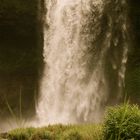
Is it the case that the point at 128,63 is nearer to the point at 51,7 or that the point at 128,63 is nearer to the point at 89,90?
the point at 89,90

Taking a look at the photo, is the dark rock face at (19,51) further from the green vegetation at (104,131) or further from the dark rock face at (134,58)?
the green vegetation at (104,131)

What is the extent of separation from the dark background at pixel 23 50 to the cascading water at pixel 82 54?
0.41 metres

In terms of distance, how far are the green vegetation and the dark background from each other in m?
10.9

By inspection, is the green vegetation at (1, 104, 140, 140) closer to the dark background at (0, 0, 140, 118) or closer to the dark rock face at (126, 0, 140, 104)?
the dark rock face at (126, 0, 140, 104)

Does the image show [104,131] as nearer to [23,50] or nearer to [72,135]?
[72,135]

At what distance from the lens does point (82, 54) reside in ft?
73.0

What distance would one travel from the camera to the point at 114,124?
8453 millimetres

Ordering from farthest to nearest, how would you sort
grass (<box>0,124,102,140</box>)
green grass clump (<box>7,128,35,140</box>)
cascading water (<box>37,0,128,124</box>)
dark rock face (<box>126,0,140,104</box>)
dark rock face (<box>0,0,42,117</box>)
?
dark rock face (<box>0,0,42,117</box>) → dark rock face (<box>126,0,140,104</box>) → cascading water (<box>37,0,128,124</box>) → green grass clump (<box>7,128,35,140</box>) → grass (<box>0,124,102,140</box>)

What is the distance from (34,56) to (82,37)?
96.5 inches

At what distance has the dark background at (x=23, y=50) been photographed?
2245cm

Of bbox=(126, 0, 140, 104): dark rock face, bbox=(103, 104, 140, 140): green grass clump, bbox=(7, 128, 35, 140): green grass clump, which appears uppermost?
bbox=(126, 0, 140, 104): dark rock face

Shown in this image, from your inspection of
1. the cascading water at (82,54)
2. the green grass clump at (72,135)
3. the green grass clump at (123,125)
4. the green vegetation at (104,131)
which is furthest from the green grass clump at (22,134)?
the cascading water at (82,54)

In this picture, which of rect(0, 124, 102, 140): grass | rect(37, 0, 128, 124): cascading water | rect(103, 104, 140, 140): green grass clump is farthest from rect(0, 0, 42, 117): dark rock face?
rect(103, 104, 140, 140): green grass clump

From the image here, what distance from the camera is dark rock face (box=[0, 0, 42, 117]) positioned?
22.6m
